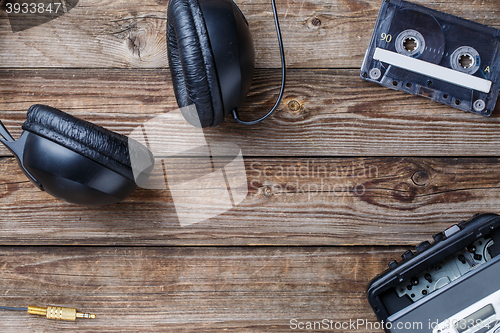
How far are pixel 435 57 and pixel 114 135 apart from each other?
82 centimetres

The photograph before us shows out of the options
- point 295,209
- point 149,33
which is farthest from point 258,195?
point 149,33

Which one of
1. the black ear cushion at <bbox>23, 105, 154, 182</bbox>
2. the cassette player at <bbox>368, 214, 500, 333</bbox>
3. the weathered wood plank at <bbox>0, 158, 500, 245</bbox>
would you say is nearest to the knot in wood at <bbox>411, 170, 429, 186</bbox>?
the weathered wood plank at <bbox>0, 158, 500, 245</bbox>

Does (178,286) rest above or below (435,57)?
below

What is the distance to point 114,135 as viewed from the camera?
656mm

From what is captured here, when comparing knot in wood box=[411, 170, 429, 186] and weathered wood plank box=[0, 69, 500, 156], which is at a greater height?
weathered wood plank box=[0, 69, 500, 156]

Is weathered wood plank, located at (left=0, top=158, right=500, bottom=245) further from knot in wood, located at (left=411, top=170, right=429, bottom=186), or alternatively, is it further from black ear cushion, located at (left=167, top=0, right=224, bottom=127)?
black ear cushion, located at (left=167, top=0, right=224, bottom=127)

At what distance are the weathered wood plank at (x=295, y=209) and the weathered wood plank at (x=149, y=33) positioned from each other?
0.94ft

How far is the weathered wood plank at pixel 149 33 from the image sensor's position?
82cm

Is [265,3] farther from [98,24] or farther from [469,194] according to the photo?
[469,194]

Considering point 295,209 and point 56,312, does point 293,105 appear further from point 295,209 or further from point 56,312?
point 56,312

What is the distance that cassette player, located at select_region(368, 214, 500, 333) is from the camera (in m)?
0.64

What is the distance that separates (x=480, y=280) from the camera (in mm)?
650

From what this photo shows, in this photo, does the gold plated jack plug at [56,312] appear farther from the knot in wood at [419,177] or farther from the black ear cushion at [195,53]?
the knot in wood at [419,177]

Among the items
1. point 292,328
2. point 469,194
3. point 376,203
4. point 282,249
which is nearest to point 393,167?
point 376,203
